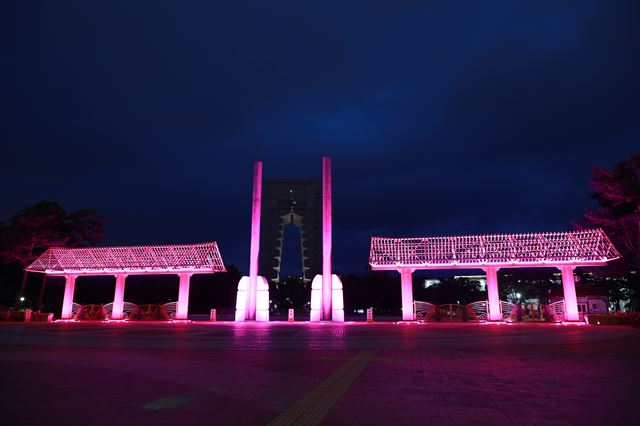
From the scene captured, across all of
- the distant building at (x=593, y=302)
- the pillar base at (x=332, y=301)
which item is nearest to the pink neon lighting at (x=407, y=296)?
the pillar base at (x=332, y=301)

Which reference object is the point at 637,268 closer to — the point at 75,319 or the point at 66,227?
the point at 75,319

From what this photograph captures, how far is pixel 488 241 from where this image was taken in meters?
30.8

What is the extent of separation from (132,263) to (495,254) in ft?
95.2

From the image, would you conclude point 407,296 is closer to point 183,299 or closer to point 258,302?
point 258,302

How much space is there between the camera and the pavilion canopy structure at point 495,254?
94.5ft

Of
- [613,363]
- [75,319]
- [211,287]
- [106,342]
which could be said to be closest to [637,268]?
[613,363]

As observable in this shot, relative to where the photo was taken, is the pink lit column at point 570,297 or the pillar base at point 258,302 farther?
the pillar base at point 258,302

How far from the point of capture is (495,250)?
30.6m

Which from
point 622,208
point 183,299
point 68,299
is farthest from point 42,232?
point 622,208

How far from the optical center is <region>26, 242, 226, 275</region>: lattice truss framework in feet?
112

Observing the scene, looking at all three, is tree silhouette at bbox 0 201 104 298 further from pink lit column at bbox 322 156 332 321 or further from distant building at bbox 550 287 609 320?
distant building at bbox 550 287 609 320

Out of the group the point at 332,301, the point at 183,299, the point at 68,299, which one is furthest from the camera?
the point at 68,299

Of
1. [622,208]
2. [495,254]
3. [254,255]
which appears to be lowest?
[495,254]

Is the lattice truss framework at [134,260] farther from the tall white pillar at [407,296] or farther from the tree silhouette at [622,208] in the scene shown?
the tree silhouette at [622,208]
